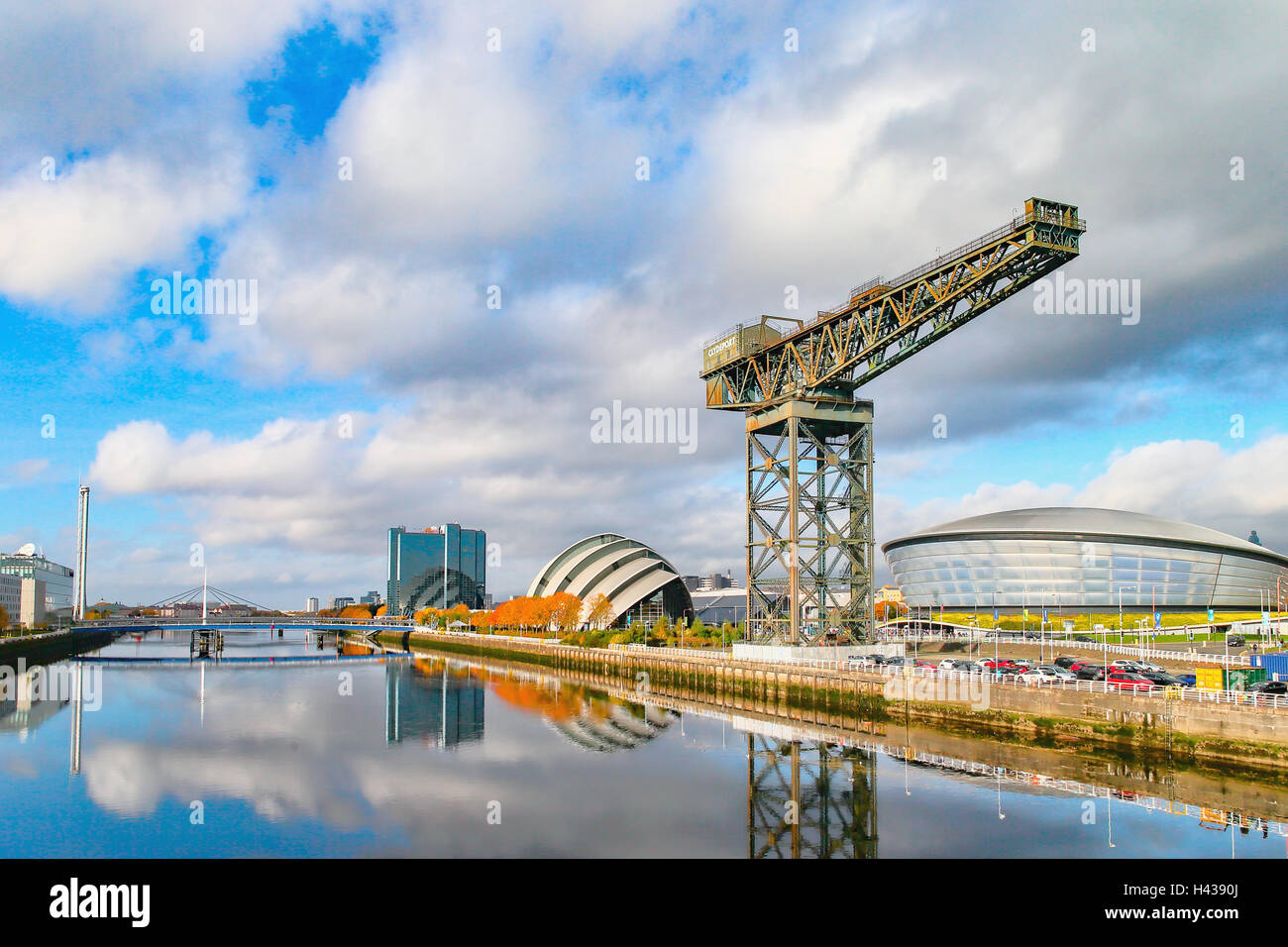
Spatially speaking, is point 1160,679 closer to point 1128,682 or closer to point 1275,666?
point 1275,666

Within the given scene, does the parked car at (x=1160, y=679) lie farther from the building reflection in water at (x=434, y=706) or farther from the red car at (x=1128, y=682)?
the building reflection in water at (x=434, y=706)

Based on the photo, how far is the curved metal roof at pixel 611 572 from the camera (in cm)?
10600

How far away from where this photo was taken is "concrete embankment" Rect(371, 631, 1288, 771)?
2319cm

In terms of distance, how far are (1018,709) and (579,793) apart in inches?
608

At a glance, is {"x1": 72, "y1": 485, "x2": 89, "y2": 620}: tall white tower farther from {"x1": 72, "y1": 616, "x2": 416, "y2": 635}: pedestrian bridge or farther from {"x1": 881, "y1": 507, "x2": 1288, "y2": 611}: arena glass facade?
{"x1": 881, "y1": 507, "x2": 1288, "y2": 611}: arena glass facade

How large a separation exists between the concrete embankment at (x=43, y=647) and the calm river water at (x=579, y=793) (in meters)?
43.0

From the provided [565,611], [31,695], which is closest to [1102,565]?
[565,611]

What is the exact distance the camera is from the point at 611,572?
108m

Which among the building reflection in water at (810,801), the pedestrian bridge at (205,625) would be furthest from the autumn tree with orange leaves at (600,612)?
the building reflection in water at (810,801)

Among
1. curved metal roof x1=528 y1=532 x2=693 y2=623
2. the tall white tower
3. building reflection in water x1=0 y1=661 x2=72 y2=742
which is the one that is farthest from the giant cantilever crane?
the tall white tower

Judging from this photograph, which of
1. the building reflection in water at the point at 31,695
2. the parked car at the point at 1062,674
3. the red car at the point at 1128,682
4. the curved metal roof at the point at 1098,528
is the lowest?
the building reflection in water at the point at 31,695

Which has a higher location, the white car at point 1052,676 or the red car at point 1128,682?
the red car at point 1128,682
